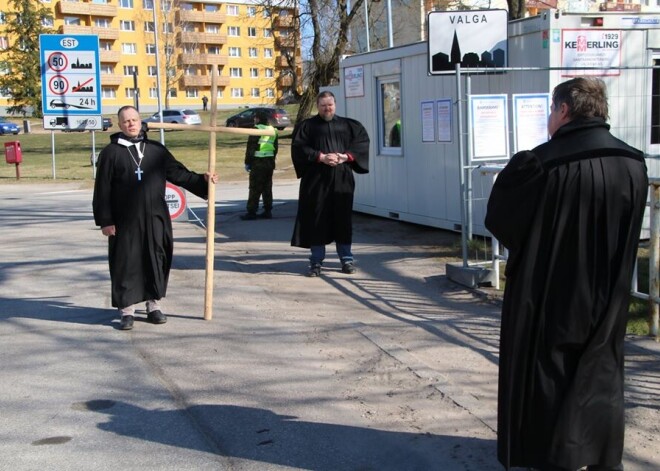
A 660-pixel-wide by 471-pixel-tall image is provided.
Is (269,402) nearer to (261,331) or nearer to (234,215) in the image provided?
(261,331)

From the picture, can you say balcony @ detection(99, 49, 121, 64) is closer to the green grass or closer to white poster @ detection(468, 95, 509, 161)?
the green grass

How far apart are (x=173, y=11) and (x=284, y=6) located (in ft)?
156

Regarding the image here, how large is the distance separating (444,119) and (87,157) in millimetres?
27111

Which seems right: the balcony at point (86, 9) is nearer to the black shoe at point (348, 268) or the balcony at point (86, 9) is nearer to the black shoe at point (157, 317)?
the black shoe at point (348, 268)

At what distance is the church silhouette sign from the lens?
834 cm

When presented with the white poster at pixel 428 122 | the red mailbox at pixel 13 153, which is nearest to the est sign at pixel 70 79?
the red mailbox at pixel 13 153

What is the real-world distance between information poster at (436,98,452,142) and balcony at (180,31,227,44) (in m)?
66.9

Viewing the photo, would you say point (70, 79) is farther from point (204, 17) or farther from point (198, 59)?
point (204, 17)

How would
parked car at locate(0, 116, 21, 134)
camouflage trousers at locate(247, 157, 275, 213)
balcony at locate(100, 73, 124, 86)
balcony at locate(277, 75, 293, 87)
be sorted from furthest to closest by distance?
balcony at locate(100, 73, 124, 86), parked car at locate(0, 116, 21, 134), balcony at locate(277, 75, 293, 87), camouflage trousers at locate(247, 157, 275, 213)

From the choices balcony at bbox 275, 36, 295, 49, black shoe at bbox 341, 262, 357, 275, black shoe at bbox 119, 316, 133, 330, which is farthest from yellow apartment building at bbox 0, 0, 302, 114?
black shoe at bbox 119, 316, 133, 330

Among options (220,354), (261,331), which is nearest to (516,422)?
(220,354)

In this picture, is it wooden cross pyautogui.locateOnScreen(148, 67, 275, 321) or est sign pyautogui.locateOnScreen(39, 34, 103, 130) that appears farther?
est sign pyautogui.locateOnScreen(39, 34, 103, 130)

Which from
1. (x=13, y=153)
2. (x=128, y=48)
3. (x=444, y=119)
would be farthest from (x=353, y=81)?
(x=128, y=48)

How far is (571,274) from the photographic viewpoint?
3.49 metres
